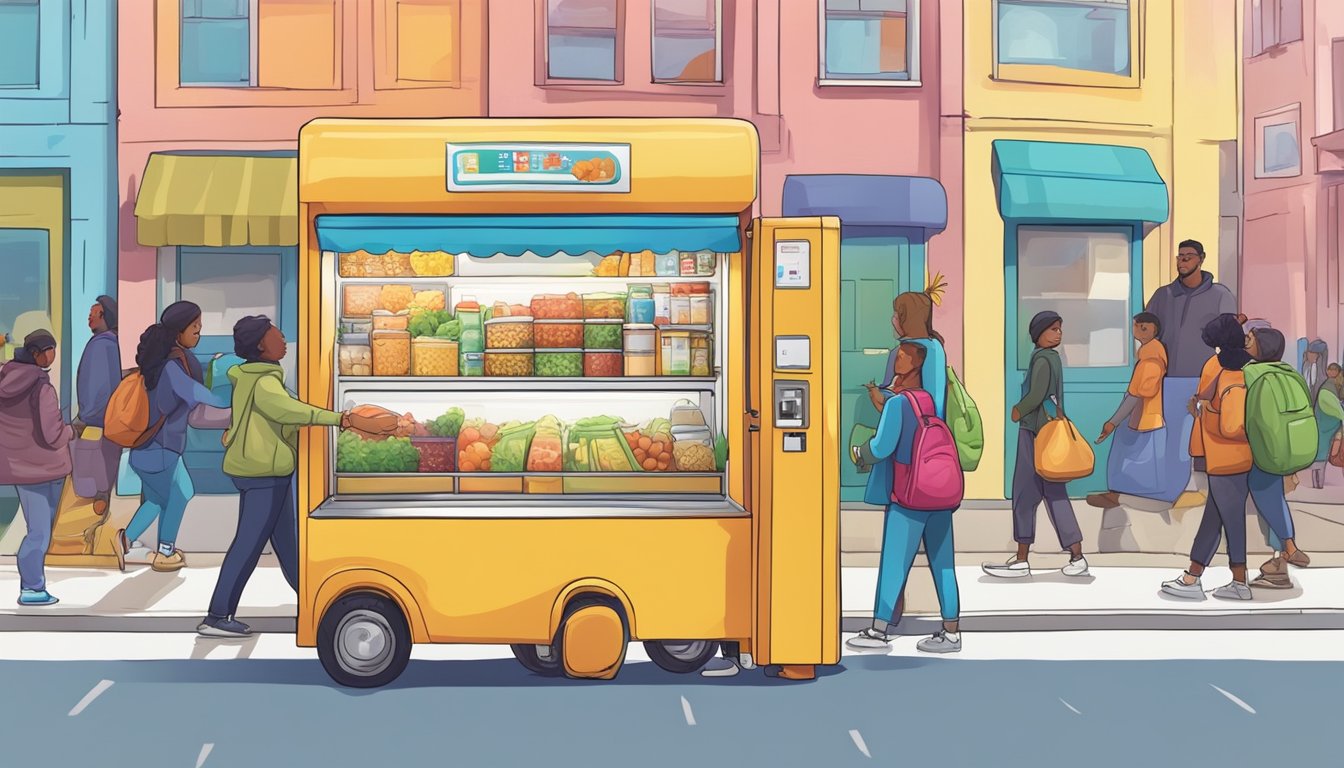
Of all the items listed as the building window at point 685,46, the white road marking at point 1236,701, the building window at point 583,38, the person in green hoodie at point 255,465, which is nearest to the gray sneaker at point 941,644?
the white road marking at point 1236,701

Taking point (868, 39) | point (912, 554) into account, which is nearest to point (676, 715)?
point (912, 554)

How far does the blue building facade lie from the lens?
568 inches

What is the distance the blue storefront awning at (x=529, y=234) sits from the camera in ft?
23.4

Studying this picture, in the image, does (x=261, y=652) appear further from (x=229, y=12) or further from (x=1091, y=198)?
(x=1091, y=198)

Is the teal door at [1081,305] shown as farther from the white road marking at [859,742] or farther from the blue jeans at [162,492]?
the white road marking at [859,742]

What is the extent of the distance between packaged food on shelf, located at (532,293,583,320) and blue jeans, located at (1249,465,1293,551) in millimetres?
4853

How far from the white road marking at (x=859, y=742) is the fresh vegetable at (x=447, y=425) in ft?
8.82

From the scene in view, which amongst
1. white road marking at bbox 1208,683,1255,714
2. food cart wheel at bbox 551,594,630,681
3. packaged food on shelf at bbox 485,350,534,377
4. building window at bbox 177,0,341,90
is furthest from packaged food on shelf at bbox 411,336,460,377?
building window at bbox 177,0,341,90

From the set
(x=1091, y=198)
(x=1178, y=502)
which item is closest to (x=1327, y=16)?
(x=1091, y=198)

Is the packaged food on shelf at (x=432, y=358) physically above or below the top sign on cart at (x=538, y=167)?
below

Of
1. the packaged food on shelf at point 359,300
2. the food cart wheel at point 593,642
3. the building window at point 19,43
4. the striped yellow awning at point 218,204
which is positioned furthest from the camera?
the building window at point 19,43

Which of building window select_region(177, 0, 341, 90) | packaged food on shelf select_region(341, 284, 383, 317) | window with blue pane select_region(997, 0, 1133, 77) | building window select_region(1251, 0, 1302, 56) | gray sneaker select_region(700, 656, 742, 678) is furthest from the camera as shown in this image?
building window select_region(1251, 0, 1302, 56)

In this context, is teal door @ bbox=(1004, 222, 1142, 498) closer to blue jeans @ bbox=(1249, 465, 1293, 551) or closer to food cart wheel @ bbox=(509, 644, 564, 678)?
blue jeans @ bbox=(1249, 465, 1293, 551)

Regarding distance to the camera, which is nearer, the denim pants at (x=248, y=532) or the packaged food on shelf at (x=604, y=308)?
the packaged food on shelf at (x=604, y=308)
